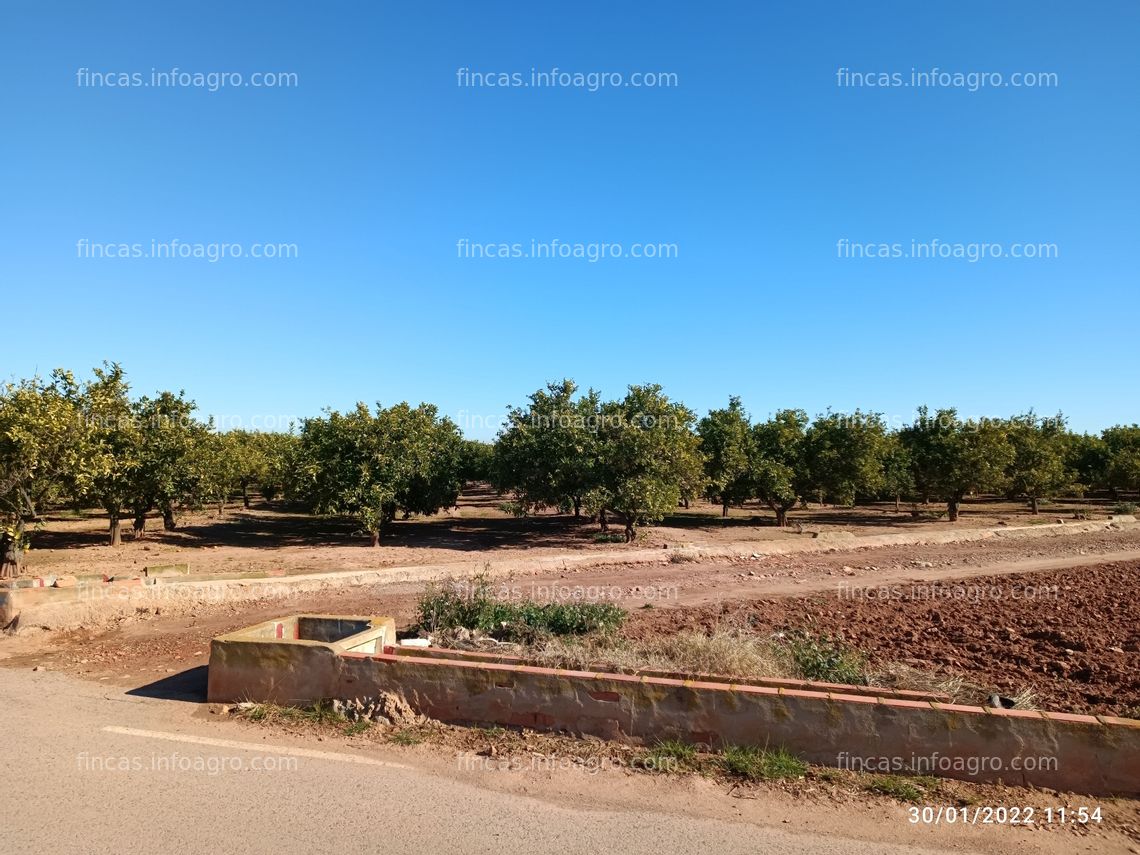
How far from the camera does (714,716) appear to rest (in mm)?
5965

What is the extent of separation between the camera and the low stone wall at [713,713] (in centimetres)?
527

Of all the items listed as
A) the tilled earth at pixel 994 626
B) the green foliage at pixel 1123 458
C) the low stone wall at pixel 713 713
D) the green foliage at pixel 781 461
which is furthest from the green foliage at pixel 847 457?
the low stone wall at pixel 713 713

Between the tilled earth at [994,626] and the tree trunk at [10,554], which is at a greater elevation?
the tree trunk at [10,554]

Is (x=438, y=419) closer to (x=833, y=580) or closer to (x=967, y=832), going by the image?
(x=833, y=580)

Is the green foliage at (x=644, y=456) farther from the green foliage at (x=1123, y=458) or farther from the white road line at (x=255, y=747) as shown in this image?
the green foliage at (x=1123, y=458)

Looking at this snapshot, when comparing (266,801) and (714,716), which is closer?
(266,801)

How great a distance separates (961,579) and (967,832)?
14.3 m

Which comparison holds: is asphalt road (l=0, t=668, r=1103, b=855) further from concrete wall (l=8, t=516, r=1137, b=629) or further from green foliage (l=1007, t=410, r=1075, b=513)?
green foliage (l=1007, t=410, r=1075, b=513)

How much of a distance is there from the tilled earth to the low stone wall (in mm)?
1930

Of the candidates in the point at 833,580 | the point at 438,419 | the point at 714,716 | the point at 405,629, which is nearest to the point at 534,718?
the point at 714,716

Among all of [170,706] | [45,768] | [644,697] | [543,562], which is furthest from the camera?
[543,562]

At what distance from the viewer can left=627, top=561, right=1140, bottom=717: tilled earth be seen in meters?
7.92

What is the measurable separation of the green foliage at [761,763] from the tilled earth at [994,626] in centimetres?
326
